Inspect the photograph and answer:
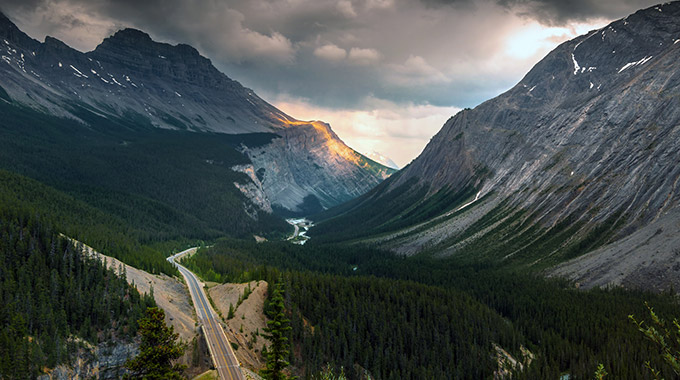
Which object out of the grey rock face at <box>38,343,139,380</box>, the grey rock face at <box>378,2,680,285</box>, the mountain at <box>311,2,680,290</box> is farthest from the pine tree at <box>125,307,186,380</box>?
the grey rock face at <box>378,2,680,285</box>

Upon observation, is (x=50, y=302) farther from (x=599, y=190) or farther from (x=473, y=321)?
(x=599, y=190)

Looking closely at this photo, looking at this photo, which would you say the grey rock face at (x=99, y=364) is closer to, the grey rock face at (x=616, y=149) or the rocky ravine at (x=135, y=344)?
the rocky ravine at (x=135, y=344)

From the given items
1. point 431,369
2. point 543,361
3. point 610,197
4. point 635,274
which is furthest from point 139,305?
point 610,197

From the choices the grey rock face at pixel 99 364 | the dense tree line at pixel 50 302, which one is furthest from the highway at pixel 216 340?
the grey rock face at pixel 99 364

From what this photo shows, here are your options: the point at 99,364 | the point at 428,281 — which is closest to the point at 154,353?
the point at 99,364

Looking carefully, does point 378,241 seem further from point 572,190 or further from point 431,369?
point 431,369
